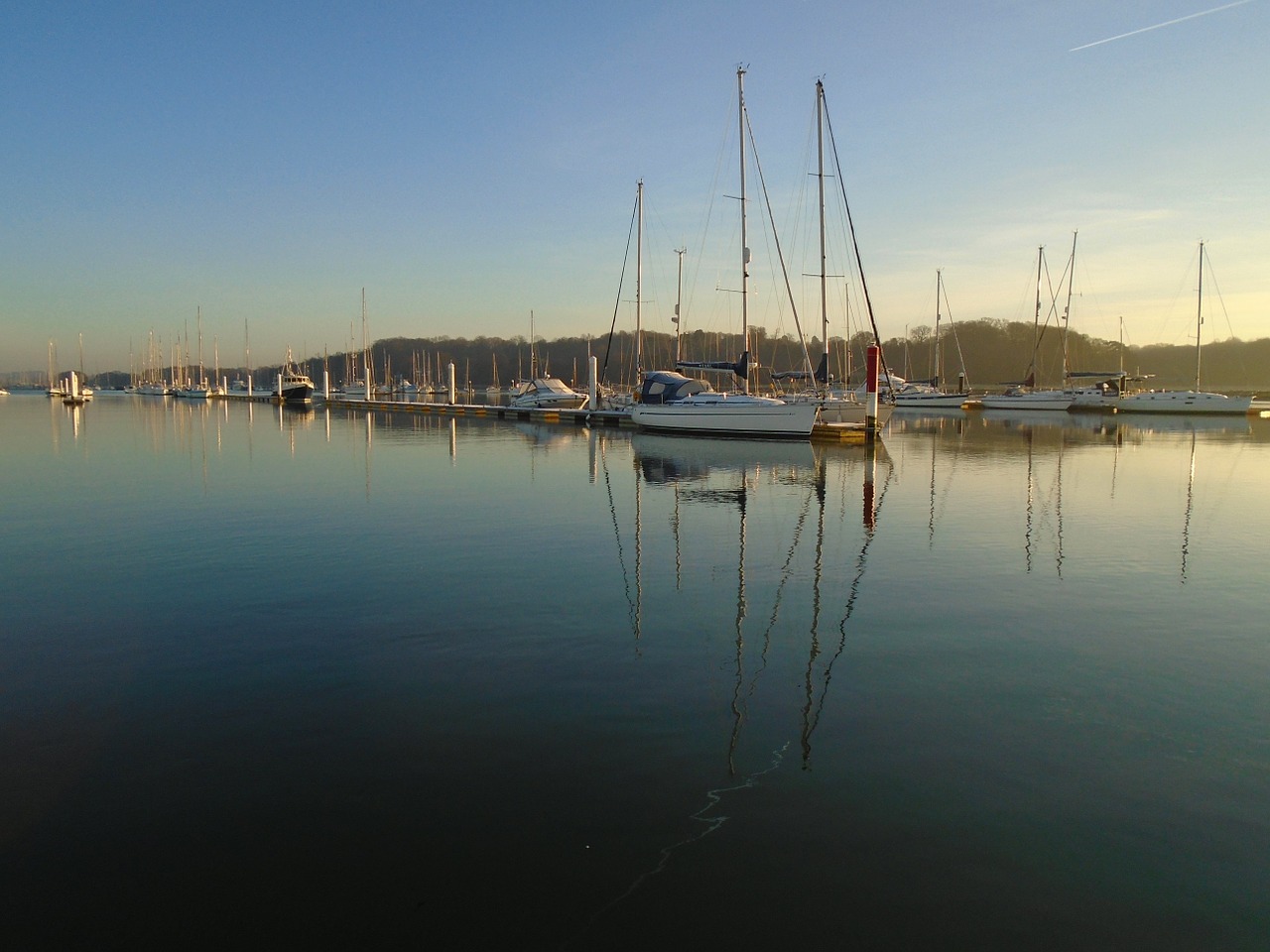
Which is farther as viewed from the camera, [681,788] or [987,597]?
[987,597]

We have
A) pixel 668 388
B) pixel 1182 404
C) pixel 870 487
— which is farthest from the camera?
pixel 1182 404

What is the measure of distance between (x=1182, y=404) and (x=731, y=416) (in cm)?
4521

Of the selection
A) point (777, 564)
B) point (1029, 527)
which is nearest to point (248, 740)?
point (777, 564)

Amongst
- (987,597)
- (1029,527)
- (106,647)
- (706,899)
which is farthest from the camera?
(1029,527)

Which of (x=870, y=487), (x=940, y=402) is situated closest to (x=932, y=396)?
(x=940, y=402)

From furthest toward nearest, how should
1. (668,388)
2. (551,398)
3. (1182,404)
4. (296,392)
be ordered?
(296,392) → (551,398) → (1182,404) → (668,388)

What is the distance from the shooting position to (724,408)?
36344mm

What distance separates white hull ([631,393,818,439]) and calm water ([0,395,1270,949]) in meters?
20.5

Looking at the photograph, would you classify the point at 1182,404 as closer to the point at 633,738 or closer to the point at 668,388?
the point at 668,388

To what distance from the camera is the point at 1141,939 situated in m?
3.83

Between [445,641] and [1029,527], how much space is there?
35.5 ft

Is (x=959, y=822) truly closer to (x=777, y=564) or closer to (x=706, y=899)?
(x=706, y=899)

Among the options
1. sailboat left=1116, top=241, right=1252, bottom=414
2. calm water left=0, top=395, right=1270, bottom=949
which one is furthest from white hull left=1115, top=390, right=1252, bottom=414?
calm water left=0, top=395, right=1270, bottom=949

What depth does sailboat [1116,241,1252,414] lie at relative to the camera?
62.0m
